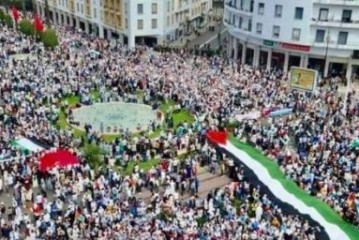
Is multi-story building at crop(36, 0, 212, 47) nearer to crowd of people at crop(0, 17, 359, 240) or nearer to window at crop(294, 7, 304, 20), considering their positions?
crowd of people at crop(0, 17, 359, 240)

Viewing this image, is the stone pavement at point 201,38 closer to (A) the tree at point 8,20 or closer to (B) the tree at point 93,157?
(A) the tree at point 8,20

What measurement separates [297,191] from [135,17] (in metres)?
46.2

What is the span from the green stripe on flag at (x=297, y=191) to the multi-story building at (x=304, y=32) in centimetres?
2635

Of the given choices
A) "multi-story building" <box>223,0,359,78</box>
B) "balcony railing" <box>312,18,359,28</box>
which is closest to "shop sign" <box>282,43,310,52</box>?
"multi-story building" <box>223,0,359,78</box>

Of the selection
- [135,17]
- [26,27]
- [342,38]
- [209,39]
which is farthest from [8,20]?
[342,38]

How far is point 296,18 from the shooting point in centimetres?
5888

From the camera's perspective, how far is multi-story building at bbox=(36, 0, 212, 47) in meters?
70.9

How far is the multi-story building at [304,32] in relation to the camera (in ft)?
190

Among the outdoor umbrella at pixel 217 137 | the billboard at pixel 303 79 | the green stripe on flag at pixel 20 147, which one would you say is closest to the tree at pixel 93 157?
the green stripe on flag at pixel 20 147

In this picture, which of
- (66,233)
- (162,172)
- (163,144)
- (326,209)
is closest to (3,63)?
(163,144)

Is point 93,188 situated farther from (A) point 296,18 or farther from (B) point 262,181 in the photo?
(A) point 296,18

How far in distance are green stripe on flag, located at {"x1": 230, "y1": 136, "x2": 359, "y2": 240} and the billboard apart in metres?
13.1

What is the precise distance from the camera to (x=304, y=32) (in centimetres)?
5881

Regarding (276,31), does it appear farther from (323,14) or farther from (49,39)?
(49,39)
